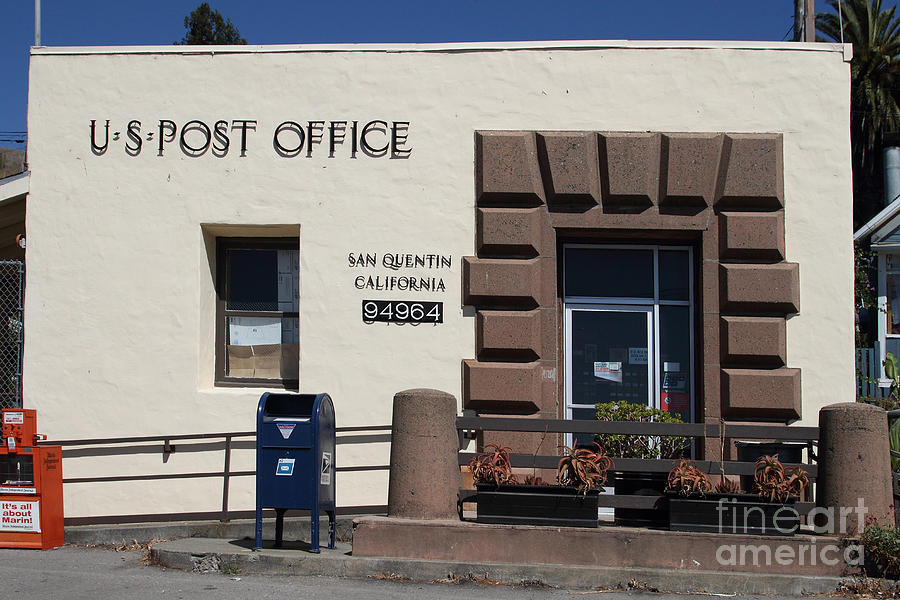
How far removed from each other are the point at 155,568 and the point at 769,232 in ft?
21.8

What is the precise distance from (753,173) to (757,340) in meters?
1.71

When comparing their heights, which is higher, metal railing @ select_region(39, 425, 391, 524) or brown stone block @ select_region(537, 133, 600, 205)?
brown stone block @ select_region(537, 133, 600, 205)

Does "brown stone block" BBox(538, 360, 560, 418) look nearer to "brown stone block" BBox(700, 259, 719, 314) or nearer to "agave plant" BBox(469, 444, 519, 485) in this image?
"brown stone block" BBox(700, 259, 719, 314)

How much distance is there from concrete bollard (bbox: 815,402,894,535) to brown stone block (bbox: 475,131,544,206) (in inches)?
147

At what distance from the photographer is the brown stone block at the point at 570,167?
30.8ft

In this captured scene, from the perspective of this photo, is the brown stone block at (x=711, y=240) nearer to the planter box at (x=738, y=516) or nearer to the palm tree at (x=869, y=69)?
the planter box at (x=738, y=516)

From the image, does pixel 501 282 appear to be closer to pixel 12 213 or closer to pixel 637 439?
pixel 637 439

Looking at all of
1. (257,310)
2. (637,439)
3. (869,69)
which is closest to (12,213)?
(257,310)

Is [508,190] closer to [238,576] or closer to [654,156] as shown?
[654,156]

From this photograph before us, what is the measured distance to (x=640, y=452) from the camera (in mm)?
8688

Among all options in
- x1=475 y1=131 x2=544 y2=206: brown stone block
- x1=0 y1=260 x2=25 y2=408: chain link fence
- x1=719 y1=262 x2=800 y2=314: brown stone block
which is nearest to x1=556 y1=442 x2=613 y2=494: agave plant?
x1=719 y1=262 x2=800 y2=314: brown stone block

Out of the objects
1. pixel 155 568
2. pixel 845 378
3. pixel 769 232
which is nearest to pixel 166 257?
pixel 155 568

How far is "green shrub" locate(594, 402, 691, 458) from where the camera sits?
28.5 ft

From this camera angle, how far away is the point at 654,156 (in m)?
9.42
